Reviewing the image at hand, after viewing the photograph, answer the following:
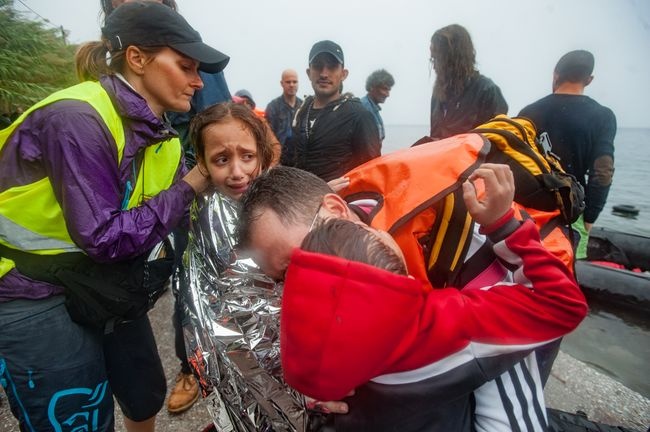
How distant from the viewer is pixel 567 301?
0.79 meters

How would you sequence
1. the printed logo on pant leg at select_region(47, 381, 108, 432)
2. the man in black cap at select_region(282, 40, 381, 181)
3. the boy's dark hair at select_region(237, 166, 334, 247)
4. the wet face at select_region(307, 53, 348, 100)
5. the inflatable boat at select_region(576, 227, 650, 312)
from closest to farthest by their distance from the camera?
1. the boy's dark hair at select_region(237, 166, 334, 247)
2. the printed logo on pant leg at select_region(47, 381, 108, 432)
3. the man in black cap at select_region(282, 40, 381, 181)
4. the wet face at select_region(307, 53, 348, 100)
5. the inflatable boat at select_region(576, 227, 650, 312)

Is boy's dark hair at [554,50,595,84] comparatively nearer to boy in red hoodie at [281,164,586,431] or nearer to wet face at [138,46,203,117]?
boy in red hoodie at [281,164,586,431]

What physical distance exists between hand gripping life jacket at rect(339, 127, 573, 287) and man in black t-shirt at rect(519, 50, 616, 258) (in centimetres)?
218

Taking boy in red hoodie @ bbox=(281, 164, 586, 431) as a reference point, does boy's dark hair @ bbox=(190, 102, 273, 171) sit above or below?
above

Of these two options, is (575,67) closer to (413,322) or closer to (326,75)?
(326,75)

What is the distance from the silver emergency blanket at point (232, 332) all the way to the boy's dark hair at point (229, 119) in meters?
0.28

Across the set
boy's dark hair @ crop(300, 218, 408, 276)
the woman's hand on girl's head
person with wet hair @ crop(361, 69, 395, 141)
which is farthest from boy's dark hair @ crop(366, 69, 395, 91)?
boy's dark hair @ crop(300, 218, 408, 276)

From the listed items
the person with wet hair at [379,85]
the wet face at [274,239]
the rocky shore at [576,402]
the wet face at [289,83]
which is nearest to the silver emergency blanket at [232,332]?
the wet face at [274,239]

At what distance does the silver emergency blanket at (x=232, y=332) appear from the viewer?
110 cm

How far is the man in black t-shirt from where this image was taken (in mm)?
2674

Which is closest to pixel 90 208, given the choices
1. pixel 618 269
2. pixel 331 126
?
pixel 331 126

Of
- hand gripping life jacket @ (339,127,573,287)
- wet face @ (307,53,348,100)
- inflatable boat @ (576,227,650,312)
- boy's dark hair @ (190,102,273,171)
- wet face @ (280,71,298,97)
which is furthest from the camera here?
wet face @ (280,71,298,97)

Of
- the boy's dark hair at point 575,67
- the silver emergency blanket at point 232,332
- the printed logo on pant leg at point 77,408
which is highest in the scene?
the boy's dark hair at point 575,67

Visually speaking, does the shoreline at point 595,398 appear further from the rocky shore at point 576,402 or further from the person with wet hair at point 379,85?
the person with wet hair at point 379,85
